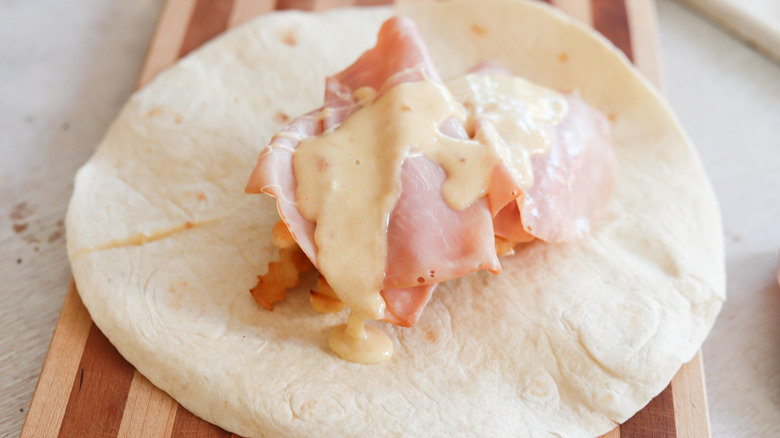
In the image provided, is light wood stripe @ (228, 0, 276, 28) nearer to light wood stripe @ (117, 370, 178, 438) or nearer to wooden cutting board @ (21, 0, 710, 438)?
wooden cutting board @ (21, 0, 710, 438)

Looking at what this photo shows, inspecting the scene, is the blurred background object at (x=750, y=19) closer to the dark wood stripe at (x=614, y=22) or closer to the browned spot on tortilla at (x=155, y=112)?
the dark wood stripe at (x=614, y=22)

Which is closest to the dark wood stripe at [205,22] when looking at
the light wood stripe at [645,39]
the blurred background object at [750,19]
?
the light wood stripe at [645,39]

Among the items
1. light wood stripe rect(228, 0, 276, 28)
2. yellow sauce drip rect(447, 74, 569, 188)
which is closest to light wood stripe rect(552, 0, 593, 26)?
yellow sauce drip rect(447, 74, 569, 188)

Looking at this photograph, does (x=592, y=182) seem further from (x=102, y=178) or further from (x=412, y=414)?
(x=102, y=178)

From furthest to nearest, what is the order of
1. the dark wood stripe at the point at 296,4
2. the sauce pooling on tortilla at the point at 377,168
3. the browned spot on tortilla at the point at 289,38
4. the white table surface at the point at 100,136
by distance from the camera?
the dark wood stripe at the point at 296,4, the browned spot on tortilla at the point at 289,38, the white table surface at the point at 100,136, the sauce pooling on tortilla at the point at 377,168

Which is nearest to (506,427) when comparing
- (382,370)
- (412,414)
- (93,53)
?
(412,414)
